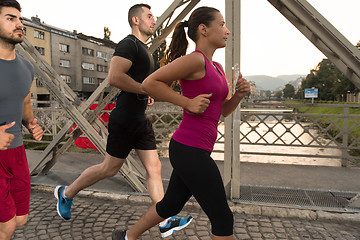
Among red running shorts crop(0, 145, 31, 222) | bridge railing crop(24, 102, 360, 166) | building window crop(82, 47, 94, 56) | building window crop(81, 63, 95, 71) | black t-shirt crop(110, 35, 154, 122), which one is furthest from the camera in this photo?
building window crop(82, 47, 94, 56)

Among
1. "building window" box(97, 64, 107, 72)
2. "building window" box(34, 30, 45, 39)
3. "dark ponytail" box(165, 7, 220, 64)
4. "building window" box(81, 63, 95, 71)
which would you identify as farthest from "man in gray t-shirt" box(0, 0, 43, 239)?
"building window" box(97, 64, 107, 72)

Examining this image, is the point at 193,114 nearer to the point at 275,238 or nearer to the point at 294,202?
the point at 275,238

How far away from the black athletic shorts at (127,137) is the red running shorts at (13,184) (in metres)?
0.96

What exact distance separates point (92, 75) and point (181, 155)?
205 feet

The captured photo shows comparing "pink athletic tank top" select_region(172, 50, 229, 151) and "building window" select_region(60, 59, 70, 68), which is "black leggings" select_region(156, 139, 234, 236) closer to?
"pink athletic tank top" select_region(172, 50, 229, 151)

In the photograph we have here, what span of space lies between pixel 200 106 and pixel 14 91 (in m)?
1.40

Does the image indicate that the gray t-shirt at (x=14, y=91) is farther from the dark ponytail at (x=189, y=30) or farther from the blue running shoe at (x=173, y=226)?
the blue running shoe at (x=173, y=226)

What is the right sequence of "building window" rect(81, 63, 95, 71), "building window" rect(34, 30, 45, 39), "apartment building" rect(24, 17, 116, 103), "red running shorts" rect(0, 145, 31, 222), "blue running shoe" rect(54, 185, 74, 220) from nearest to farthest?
"red running shorts" rect(0, 145, 31, 222)
"blue running shoe" rect(54, 185, 74, 220)
"building window" rect(34, 30, 45, 39)
"apartment building" rect(24, 17, 116, 103)
"building window" rect(81, 63, 95, 71)

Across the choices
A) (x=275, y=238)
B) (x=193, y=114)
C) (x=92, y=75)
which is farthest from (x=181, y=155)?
(x=92, y=75)

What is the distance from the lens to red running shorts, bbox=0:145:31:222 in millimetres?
2053

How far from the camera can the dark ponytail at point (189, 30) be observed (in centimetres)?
207

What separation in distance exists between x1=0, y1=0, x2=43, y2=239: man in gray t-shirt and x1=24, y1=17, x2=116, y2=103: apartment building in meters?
46.0

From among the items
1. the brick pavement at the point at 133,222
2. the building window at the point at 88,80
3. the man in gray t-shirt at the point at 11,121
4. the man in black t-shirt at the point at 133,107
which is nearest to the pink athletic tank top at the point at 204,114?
the man in black t-shirt at the point at 133,107

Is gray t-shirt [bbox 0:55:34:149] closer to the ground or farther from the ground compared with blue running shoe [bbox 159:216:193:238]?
farther from the ground
